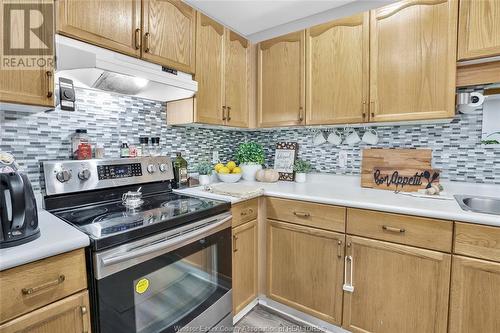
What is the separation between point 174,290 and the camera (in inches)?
48.1

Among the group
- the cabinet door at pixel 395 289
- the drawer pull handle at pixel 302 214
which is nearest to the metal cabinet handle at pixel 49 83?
the drawer pull handle at pixel 302 214

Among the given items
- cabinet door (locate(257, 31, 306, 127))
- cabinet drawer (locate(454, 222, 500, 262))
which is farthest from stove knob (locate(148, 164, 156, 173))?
cabinet drawer (locate(454, 222, 500, 262))

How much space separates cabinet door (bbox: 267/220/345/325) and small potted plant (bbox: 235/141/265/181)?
0.58 m

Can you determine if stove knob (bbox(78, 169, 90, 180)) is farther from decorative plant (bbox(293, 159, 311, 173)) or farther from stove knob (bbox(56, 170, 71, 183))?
decorative plant (bbox(293, 159, 311, 173))

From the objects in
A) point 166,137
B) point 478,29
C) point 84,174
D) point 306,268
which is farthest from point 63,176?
point 478,29

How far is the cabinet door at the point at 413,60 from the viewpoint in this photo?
146 cm

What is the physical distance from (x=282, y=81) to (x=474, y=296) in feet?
5.75

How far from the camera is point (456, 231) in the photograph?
47.2 inches

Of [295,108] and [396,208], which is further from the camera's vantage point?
[295,108]

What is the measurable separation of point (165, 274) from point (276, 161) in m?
1.44

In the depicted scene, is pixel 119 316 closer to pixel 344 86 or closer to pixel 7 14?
pixel 7 14

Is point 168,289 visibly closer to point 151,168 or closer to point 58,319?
point 58,319

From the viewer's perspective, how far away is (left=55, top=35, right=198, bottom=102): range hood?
1.17 meters

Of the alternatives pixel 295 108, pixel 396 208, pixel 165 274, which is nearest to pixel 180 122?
pixel 295 108
